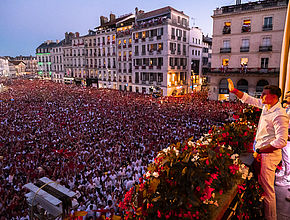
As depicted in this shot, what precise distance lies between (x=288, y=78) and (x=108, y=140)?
10.7m

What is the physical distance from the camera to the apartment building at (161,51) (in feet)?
124

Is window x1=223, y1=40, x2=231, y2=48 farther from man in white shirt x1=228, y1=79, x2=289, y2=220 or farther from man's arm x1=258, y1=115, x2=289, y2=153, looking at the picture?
man's arm x1=258, y1=115, x2=289, y2=153

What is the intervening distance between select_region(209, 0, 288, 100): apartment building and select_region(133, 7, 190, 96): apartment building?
891 cm

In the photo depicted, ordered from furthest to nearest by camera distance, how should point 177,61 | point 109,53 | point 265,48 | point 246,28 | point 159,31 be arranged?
point 109,53 → point 177,61 → point 159,31 → point 246,28 → point 265,48

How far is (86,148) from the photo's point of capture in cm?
1180

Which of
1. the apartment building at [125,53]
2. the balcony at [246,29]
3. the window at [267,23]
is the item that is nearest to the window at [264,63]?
the window at [267,23]

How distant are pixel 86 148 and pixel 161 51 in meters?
31.2

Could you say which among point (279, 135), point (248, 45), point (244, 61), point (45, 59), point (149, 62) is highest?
point (45, 59)

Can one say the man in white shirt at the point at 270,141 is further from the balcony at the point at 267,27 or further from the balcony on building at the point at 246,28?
the balcony on building at the point at 246,28

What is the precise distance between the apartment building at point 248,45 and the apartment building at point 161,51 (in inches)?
351

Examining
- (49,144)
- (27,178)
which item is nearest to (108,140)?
(49,144)

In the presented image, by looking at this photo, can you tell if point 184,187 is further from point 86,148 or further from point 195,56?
point 195,56

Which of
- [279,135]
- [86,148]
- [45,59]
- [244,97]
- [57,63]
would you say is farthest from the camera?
[45,59]

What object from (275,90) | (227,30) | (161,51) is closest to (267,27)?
(227,30)
